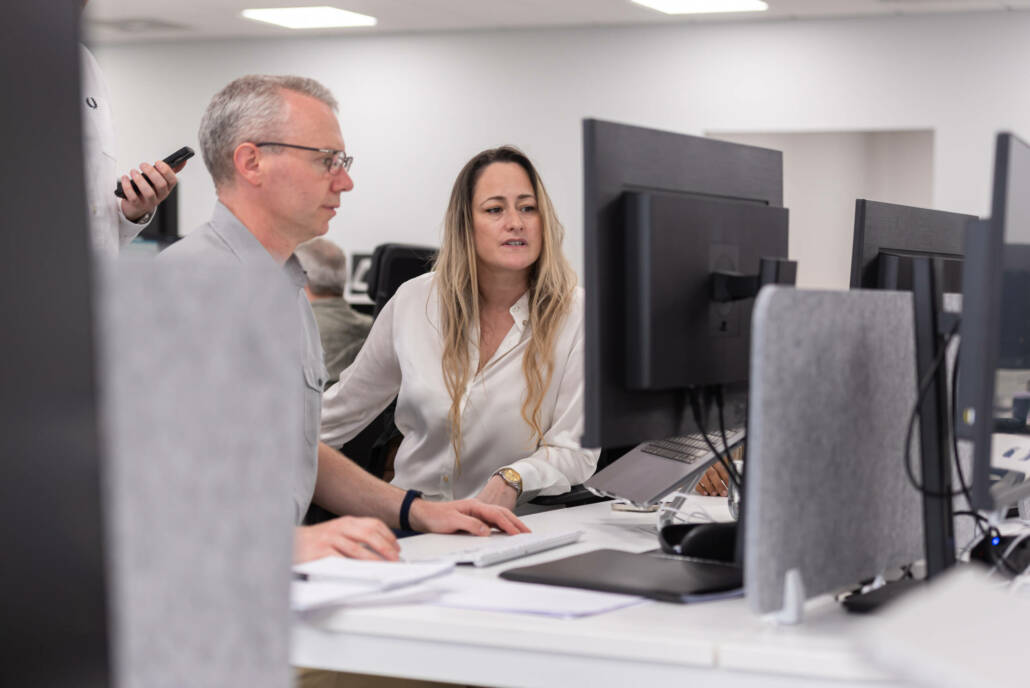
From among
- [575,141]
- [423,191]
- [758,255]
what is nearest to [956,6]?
[575,141]

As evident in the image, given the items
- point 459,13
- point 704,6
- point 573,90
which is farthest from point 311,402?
point 573,90

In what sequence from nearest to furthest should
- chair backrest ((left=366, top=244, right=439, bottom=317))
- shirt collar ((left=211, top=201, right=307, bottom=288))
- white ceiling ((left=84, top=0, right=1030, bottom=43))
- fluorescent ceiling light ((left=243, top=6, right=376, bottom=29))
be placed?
shirt collar ((left=211, top=201, right=307, bottom=288))
chair backrest ((left=366, top=244, right=439, bottom=317))
white ceiling ((left=84, top=0, right=1030, bottom=43))
fluorescent ceiling light ((left=243, top=6, right=376, bottom=29))

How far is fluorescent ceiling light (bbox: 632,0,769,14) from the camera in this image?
21.1 ft

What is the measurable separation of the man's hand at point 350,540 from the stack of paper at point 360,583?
0.15 ft

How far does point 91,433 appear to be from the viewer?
48cm

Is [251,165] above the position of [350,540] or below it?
above

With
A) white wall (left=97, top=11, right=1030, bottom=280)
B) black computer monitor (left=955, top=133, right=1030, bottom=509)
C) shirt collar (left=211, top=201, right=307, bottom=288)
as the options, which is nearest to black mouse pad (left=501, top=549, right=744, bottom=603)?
black computer monitor (left=955, top=133, right=1030, bottom=509)

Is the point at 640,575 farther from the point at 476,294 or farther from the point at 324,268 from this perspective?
the point at 324,268

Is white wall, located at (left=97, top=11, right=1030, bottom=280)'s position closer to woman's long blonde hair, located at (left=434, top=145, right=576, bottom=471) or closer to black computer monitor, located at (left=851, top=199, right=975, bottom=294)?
Answer: woman's long blonde hair, located at (left=434, top=145, right=576, bottom=471)

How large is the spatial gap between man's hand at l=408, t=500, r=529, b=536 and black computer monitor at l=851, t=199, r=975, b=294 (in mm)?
538

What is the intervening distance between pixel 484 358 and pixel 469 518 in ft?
2.59

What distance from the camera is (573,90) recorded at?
7188mm

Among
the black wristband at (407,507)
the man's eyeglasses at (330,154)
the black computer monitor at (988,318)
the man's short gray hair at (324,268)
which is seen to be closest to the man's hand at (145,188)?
the man's eyeglasses at (330,154)

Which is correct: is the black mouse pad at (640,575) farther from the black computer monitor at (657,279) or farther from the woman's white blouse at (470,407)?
the woman's white blouse at (470,407)
